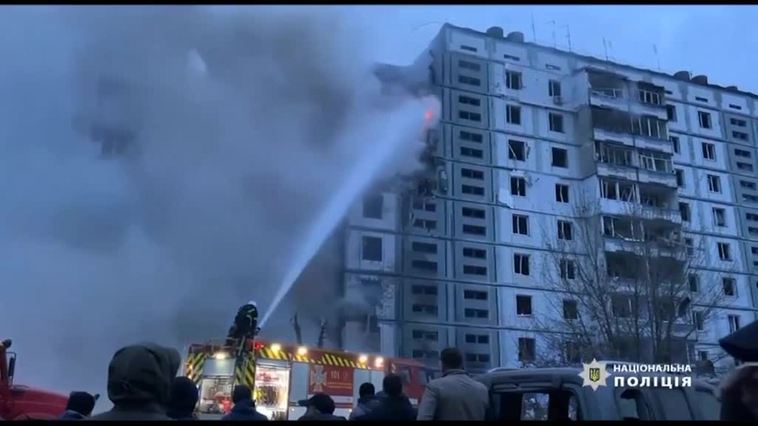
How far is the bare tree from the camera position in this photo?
9.63 metres

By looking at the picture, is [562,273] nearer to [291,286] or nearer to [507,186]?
[507,186]

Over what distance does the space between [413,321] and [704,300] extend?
5277mm

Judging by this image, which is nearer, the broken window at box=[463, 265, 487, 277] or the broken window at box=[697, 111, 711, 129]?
the broken window at box=[463, 265, 487, 277]

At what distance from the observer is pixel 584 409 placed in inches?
95.9

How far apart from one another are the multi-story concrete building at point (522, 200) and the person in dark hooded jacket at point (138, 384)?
27.6 ft

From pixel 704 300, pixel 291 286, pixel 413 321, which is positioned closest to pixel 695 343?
pixel 704 300

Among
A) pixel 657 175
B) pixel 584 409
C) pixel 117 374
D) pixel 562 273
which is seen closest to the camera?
pixel 117 374

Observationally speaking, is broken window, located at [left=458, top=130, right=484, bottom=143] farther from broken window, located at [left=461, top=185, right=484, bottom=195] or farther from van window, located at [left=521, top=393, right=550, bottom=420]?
van window, located at [left=521, top=393, right=550, bottom=420]

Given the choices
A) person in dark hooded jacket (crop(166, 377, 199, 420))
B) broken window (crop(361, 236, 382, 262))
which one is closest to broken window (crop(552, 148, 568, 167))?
broken window (crop(361, 236, 382, 262))

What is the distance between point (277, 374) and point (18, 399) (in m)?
2.41

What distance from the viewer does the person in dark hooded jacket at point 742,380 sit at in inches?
47.4

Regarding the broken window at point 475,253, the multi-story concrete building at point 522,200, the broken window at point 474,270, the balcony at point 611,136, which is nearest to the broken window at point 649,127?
the multi-story concrete building at point 522,200

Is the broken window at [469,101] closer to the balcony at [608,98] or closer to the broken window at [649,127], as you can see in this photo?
the balcony at [608,98]

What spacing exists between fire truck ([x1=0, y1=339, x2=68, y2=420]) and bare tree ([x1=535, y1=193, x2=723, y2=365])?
7283 millimetres
